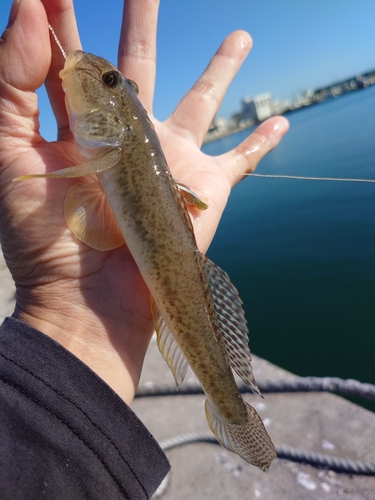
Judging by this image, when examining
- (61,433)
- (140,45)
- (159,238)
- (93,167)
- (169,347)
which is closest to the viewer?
(61,433)

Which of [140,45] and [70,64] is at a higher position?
[140,45]

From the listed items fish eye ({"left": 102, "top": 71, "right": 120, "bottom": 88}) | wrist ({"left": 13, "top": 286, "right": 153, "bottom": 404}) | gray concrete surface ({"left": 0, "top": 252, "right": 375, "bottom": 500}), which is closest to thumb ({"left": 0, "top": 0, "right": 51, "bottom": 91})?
fish eye ({"left": 102, "top": 71, "right": 120, "bottom": 88})

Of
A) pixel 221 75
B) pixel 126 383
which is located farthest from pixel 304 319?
pixel 126 383

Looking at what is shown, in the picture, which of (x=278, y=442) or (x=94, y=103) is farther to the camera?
(x=278, y=442)

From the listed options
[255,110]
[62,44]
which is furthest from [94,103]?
[255,110]

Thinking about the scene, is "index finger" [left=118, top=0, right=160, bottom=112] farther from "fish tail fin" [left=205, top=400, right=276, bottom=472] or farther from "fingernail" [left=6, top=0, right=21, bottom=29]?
"fish tail fin" [left=205, top=400, right=276, bottom=472]

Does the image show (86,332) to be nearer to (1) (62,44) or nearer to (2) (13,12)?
(2) (13,12)
